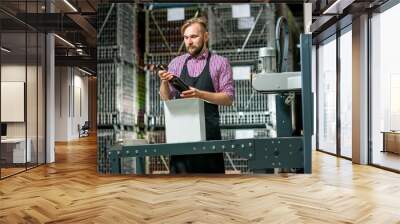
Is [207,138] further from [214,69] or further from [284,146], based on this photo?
[284,146]

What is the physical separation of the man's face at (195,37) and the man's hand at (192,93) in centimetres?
73

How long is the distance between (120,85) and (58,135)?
10026mm

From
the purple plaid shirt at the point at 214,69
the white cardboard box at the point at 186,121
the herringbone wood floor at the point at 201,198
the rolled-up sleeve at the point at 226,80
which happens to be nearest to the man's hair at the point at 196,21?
the purple plaid shirt at the point at 214,69

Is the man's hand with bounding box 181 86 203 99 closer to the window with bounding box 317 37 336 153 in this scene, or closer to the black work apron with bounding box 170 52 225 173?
the black work apron with bounding box 170 52 225 173

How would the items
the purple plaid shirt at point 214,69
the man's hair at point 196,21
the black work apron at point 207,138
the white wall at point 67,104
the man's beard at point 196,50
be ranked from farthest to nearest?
the white wall at point 67,104 → the man's hair at point 196,21 → the man's beard at point 196,50 → the purple plaid shirt at point 214,69 → the black work apron at point 207,138

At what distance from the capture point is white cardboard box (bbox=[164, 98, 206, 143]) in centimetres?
507

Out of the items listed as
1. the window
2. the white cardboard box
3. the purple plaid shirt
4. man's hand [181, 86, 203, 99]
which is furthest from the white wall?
man's hand [181, 86, 203, 99]

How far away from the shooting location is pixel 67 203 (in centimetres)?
413

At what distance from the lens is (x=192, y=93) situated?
201 inches

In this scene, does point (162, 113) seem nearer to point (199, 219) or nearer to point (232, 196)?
point (232, 196)

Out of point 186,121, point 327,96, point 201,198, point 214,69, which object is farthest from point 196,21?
point 327,96

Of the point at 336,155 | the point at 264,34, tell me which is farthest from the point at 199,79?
the point at 336,155

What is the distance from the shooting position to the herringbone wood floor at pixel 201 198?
11.6ft

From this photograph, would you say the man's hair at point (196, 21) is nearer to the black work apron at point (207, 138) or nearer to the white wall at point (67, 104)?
the black work apron at point (207, 138)
